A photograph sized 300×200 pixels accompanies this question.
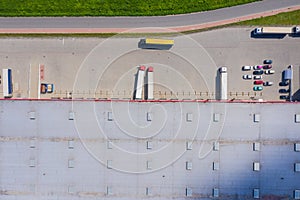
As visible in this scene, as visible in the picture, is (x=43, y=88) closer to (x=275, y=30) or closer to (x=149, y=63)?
(x=149, y=63)

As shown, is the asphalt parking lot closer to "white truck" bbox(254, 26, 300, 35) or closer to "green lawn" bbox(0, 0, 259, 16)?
"white truck" bbox(254, 26, 300, 35)

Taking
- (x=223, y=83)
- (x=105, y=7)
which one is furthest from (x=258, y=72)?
(x=105, y=7)

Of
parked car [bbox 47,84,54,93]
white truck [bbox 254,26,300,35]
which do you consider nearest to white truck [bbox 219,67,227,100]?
white truck [bbox 254,26,300,35]

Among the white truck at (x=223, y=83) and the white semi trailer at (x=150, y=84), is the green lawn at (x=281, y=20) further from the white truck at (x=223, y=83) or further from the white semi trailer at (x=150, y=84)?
the white semi trailer at (x=150, y=84)

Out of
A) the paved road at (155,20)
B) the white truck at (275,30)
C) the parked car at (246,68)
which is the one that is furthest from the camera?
the paved road at (155,20)

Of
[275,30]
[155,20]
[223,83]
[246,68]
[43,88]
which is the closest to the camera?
[275,30]

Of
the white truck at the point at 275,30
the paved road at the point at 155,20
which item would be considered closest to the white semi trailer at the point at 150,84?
the paved road at the point at 155,20
